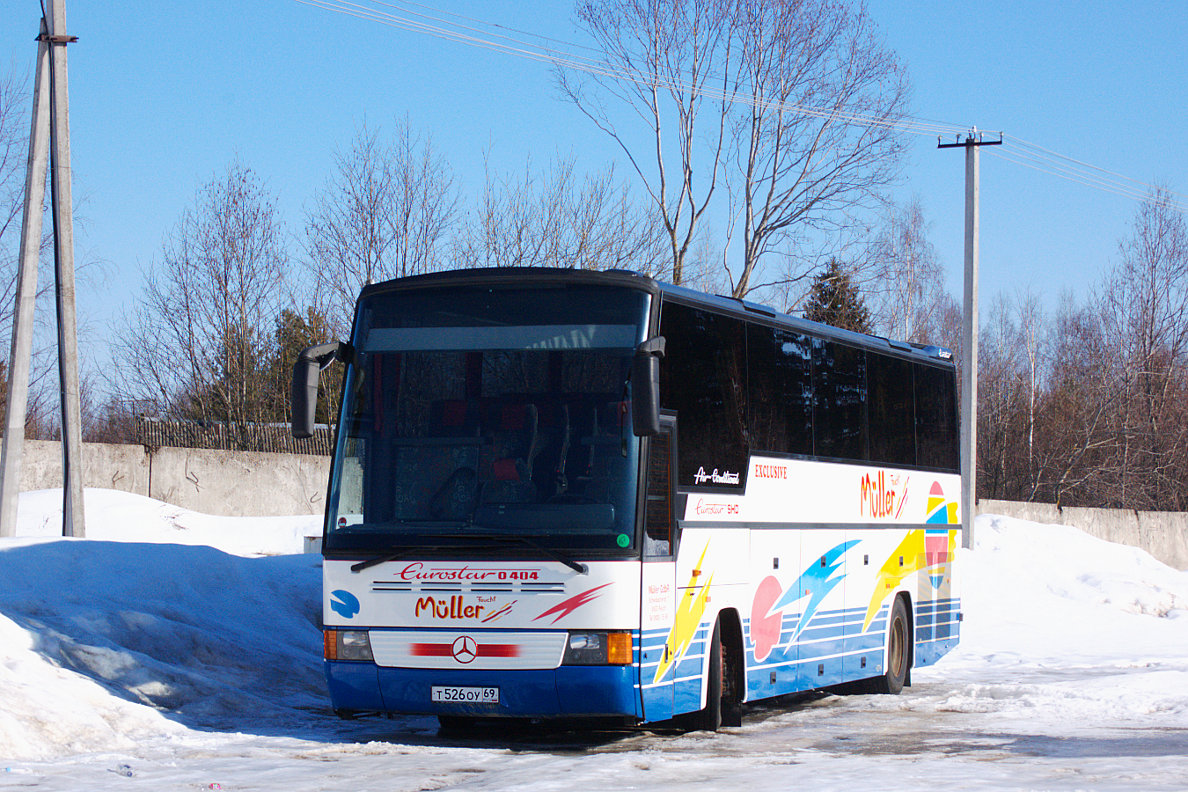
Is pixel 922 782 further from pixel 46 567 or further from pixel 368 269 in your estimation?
pixel 368 269

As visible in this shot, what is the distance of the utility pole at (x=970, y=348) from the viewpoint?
93.0 ft

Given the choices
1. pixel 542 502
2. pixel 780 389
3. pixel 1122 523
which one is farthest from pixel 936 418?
pixel 1122 523

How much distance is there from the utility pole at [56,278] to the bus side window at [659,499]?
405 inches

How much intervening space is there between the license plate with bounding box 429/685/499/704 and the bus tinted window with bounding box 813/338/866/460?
4.58 m

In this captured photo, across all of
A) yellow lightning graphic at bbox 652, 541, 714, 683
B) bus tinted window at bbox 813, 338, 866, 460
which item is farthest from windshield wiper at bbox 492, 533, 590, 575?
bus tinted window at bbox 813, 338, 866, 460

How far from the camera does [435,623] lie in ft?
33.3

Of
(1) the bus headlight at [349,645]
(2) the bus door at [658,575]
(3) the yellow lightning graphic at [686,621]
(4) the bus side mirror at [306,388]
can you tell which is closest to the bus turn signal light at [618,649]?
(2) the bus door at [658,575]

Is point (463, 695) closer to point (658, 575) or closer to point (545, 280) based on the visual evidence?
point (658, 575)

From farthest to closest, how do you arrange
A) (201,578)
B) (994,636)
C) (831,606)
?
1. (994,636)
2. (201,578)
3. (831,606)

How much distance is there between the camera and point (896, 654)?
1542 centimetres

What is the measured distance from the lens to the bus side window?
1019 centimetres

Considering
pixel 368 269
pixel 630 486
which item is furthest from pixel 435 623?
pixel 368 269

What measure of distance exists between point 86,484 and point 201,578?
11547 mm

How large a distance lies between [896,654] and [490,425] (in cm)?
710
